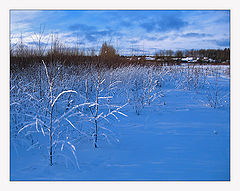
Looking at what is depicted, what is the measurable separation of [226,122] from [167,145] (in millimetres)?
1553

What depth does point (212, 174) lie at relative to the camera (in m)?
1.76

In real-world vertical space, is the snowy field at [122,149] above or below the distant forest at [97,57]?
below

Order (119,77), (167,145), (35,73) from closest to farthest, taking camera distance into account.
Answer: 1. (167,145)
2. (35,73)
3. (119,77)

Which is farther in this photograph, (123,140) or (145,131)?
(145,131)

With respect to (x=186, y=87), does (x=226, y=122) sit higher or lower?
lower

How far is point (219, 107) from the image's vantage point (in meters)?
4.18

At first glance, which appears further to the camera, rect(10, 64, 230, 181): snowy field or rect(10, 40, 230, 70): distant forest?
rect(10, 40, 230, 70): distant forest

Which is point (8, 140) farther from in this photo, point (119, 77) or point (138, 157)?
point (119, 77)

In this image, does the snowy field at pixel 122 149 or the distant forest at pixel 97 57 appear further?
the distant forest at pixel 97 57

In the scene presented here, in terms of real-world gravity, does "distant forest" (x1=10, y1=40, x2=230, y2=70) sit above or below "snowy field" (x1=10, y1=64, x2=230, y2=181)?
above

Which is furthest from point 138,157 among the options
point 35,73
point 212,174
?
point 35,73

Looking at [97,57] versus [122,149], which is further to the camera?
[97,57]
